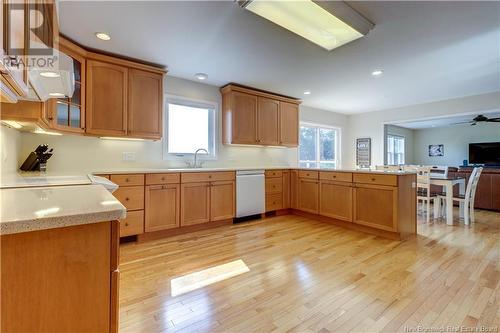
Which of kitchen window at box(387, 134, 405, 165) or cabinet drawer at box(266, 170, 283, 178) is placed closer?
cabinet drawer at box(266, 170, 283, 178)

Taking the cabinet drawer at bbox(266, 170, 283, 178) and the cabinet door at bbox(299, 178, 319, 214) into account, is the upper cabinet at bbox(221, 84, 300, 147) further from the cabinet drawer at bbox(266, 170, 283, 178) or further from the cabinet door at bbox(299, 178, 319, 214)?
the cabinet door at bbox(299, 178, 319, 214)

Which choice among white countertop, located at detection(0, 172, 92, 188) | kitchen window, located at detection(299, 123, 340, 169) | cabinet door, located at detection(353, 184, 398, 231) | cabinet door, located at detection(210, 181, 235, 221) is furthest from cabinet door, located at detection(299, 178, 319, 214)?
white countertop, located at detection(0, 172, 92, 188)

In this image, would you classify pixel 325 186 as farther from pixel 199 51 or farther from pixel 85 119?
pixel 85 119

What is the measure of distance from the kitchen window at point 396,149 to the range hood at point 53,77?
8206 millimetres

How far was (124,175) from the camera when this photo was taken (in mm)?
2812

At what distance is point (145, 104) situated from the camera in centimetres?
319

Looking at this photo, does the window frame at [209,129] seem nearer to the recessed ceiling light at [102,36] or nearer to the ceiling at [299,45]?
the ceiling at [299,45]

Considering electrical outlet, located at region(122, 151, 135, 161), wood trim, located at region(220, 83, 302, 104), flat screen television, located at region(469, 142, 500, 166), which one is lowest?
electrical outlet, located at region(122, 151, 135, 161)

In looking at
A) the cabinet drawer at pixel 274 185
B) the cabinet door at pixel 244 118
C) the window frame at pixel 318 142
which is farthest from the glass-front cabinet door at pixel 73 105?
the window frame at pixel 318 142

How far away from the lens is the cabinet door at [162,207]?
117 inches

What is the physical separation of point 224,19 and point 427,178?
3.77 m

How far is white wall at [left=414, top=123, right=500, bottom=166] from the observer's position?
7.09 metres

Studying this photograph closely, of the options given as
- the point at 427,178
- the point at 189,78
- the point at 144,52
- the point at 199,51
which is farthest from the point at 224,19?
the point at 427,178

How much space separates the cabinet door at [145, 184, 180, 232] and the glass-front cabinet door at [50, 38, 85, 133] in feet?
3.43
